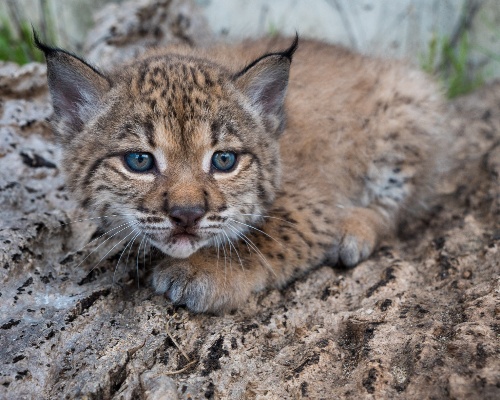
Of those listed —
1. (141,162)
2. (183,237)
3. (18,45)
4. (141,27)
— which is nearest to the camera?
(183,237)

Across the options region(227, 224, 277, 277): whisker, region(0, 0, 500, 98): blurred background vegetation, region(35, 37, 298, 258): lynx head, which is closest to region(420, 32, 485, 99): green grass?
region(0, 0, 500, 98): blurred background vegetation

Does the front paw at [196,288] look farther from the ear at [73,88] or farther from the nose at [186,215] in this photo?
the ear at [73,88]

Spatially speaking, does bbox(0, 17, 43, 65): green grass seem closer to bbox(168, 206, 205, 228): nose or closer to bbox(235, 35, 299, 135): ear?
bbox(235, 35, 299, 135): ear

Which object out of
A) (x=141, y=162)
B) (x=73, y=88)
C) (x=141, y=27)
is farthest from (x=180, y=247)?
(x=141, y=27)

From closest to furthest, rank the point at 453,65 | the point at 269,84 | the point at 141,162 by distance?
the point at 141,162 < the point at 269,84 < the point at 453,65

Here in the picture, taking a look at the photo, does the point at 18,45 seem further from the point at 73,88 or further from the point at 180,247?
the point at 180,247

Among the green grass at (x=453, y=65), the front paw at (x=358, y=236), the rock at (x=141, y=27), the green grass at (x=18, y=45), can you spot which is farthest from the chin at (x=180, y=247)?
the green grass at (x=453, y=65)

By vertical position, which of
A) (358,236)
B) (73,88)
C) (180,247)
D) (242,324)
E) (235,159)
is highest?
(73,88)
